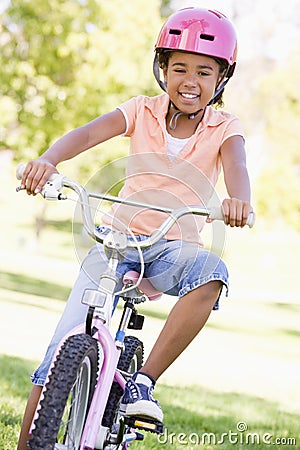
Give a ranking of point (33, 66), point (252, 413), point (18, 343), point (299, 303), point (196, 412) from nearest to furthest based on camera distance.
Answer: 1. point (196, 412)
2. point (252, 413)
3. point (18, 343)
4. point (33, 66)
5. point (299, 303)

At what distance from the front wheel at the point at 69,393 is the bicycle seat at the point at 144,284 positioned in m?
0.46

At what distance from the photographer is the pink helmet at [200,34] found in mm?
4023

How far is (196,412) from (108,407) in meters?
2.97

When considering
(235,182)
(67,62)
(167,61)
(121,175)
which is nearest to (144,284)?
(121,175)

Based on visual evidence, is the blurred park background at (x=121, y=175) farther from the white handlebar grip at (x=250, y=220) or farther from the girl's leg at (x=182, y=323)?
the white handlebar grip at (x=250, y=220)

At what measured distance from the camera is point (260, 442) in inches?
229

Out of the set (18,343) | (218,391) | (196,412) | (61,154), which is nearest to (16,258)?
(18,343)

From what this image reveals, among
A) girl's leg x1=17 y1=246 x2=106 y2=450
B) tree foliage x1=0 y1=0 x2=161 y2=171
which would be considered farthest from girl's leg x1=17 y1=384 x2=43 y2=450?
tree foliage x1=0 y1=0 x2=161 y2=171

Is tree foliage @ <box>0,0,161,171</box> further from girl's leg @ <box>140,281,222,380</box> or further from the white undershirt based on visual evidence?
girl's leg @ <box>140,281,222,380</box>

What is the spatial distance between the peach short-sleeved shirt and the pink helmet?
29 centimetres

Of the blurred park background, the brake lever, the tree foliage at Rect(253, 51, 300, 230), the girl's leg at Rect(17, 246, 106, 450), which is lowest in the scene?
the girl's leg at Rect(17, 246, 106, 450)

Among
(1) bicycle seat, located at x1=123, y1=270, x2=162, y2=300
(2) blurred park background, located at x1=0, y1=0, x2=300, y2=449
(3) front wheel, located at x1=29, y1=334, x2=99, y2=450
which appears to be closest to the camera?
(3) front wheel, located at x1=29, y1=334, x2=99, y2=450

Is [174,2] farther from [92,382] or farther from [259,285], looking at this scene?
[92,382]

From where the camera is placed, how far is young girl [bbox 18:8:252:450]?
145 inches
